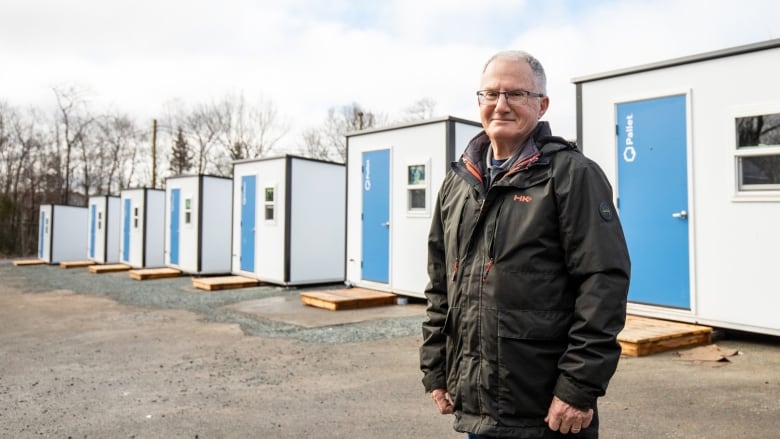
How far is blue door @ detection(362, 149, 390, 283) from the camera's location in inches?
424

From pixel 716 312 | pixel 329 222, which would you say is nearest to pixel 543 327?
pixel 716 312

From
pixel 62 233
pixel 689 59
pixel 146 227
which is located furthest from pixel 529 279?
pixel 62 233

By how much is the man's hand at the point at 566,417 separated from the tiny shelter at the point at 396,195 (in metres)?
7.83

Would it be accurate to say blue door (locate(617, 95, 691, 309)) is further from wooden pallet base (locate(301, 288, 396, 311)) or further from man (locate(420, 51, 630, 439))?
man (locate(420, 51, 630, 439))

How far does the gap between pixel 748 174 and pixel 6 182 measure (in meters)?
38.9

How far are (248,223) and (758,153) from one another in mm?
11179

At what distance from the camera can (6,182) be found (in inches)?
1366

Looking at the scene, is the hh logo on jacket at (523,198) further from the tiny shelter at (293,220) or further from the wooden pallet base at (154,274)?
the wooden pallet base at (154,274)

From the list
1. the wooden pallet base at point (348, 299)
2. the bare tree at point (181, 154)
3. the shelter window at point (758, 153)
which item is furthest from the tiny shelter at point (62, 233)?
the shelter window at point (758, 153)

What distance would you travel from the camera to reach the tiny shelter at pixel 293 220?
13.2 m

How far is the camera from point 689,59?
6820 millimetres

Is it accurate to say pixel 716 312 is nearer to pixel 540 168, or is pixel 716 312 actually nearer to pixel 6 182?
pixel 540 168

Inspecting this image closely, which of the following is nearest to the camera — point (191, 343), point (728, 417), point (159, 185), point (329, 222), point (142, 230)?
point (728, 417)

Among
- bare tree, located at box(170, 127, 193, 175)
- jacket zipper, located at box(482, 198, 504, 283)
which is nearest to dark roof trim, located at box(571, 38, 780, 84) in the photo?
jacket zipper, located at box(482, 198, 504, 283)
